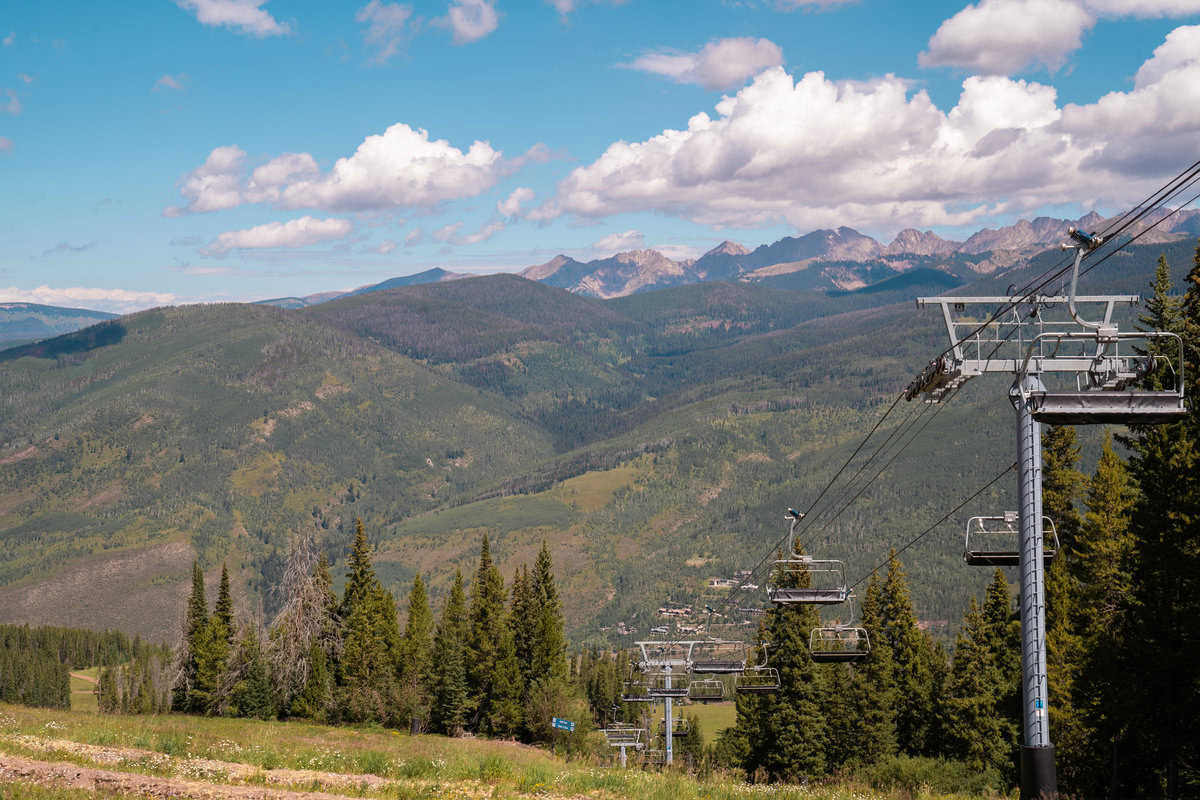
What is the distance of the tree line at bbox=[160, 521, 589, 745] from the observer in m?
73.6

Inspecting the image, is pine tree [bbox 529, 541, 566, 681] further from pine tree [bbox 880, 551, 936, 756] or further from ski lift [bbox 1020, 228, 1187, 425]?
ski lift [bbox 1020, 228, 1187, 425]

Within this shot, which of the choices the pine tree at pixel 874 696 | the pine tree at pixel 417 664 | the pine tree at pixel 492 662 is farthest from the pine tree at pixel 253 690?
the pine tree at pixel 874 696

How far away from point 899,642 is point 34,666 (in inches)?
6033

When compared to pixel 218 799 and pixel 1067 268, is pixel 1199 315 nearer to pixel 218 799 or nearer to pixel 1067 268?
pixel 1067 268

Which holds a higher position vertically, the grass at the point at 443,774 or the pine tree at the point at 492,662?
the grass at the point at 443,774

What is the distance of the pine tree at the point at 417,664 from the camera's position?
74.5 metres

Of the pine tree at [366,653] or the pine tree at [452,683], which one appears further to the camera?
the pine tree at [452,683]

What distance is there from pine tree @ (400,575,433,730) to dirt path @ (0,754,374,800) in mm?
54455

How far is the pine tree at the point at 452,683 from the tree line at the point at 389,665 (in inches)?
3.7

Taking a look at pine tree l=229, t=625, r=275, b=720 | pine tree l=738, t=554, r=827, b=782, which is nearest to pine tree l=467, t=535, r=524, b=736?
pine tree l=229, t=625, r=275, b=720

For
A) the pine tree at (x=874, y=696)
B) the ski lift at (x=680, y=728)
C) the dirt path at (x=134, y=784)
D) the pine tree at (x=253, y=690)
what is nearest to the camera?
the dirt path at (x=134, y=784)

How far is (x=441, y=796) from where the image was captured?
18.6 metres

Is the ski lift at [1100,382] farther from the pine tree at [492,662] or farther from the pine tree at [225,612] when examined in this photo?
the pine tree at [225,612]

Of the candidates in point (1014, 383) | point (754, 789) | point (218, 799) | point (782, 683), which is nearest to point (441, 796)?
point (218, 799)
